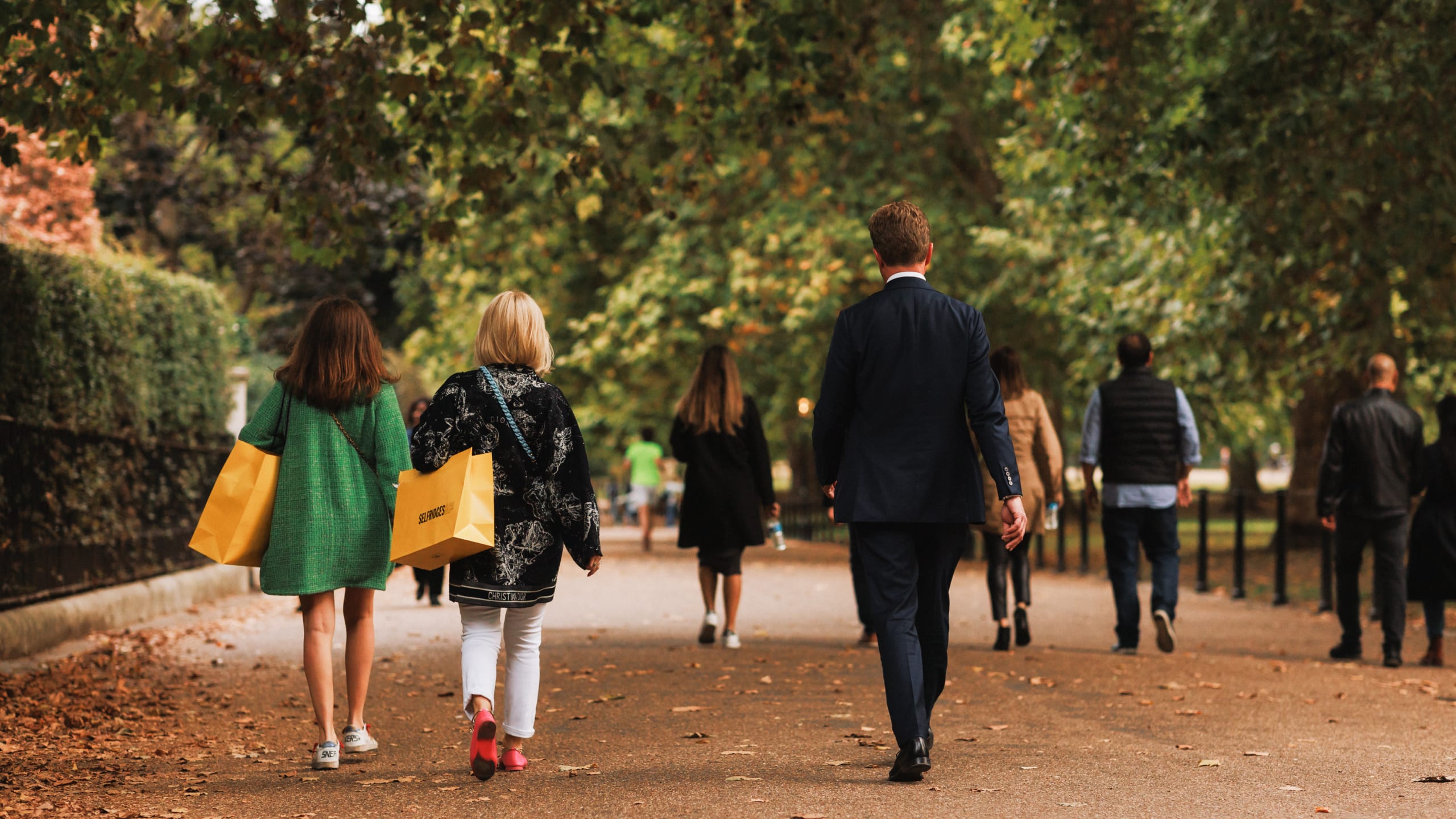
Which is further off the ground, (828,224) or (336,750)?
(828,224)

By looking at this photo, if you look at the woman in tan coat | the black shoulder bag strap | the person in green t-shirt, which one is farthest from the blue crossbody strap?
the person in green t-shirt

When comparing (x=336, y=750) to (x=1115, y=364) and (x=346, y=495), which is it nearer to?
(x=346, y=495)

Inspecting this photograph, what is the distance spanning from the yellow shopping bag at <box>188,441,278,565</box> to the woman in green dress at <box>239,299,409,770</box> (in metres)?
0.05

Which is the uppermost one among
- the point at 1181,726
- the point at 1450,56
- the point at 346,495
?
the point at 1450,56

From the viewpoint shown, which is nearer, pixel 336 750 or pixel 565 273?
pixel 336 750

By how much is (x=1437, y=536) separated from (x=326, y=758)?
704 centimetres

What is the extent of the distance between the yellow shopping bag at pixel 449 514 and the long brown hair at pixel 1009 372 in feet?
17.0

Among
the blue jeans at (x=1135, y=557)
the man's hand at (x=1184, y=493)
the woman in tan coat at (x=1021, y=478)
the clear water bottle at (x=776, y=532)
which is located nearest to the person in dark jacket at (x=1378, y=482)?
the man's hand at (x=1184, y=493)

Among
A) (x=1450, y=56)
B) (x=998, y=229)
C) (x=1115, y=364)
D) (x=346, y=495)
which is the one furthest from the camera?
(x=998, y=229)

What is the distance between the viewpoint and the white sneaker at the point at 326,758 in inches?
236

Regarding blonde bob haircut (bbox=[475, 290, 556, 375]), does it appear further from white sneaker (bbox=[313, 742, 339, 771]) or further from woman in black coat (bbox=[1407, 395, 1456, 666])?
woman in black coat (bbox=[1407, 395, 1456, 666])

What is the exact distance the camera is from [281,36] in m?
9.25

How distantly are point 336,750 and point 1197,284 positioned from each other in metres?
13.8

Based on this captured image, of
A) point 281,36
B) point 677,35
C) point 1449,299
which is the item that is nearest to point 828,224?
point 677,35
